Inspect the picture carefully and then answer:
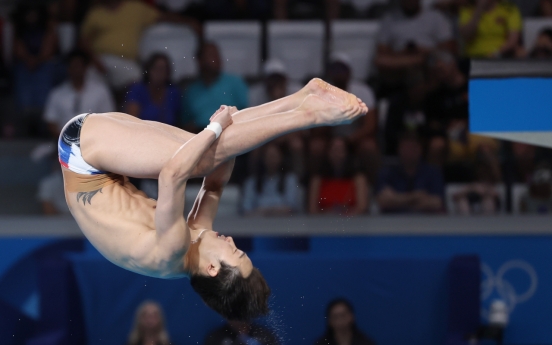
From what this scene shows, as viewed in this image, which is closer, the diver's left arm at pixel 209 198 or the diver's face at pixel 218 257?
the diver's face at pixel 218 257

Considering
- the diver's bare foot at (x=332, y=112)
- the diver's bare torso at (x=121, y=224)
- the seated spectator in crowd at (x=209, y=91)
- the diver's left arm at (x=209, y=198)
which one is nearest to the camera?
the diver's bare torso at (x=121, y=224)

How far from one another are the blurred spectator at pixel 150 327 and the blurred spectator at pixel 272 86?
2.02m

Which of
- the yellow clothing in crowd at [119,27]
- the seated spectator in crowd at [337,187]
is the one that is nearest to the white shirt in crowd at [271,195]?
the seated spectator in crowd at [337,187]

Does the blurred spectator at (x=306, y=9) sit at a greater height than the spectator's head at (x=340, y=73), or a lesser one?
greater

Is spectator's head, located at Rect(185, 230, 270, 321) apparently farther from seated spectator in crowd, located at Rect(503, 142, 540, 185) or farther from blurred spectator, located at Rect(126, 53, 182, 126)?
seated spectator in crowd, located at Rect(503, 142, 540, 185)

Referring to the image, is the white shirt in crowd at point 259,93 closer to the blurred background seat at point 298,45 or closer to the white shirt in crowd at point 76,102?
the blurred background seat at point 298,45

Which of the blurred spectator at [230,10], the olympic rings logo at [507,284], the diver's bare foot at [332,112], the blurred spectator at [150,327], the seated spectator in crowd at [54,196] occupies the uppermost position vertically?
the blurred spectator at [230,10]

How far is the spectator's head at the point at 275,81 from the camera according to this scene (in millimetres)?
6961

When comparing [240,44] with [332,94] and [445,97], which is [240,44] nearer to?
[445,97]

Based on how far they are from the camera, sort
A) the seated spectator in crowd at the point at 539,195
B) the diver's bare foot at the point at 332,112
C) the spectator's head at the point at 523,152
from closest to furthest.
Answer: the diver's bare foot at the point at 332,112
the seated spectator in crowd at the point at 539,195
the spectator's head at the point at 523,152

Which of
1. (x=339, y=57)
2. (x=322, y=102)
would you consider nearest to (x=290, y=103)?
(x=322, y=102)

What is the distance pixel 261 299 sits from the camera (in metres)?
3.81

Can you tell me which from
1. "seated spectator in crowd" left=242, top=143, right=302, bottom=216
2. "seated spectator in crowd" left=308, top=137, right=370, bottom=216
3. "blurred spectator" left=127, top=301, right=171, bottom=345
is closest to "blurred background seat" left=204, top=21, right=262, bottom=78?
"seated spectator in crowd" left=242, top=143, right=302, bottom=216

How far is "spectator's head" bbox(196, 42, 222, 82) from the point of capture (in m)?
6.99
